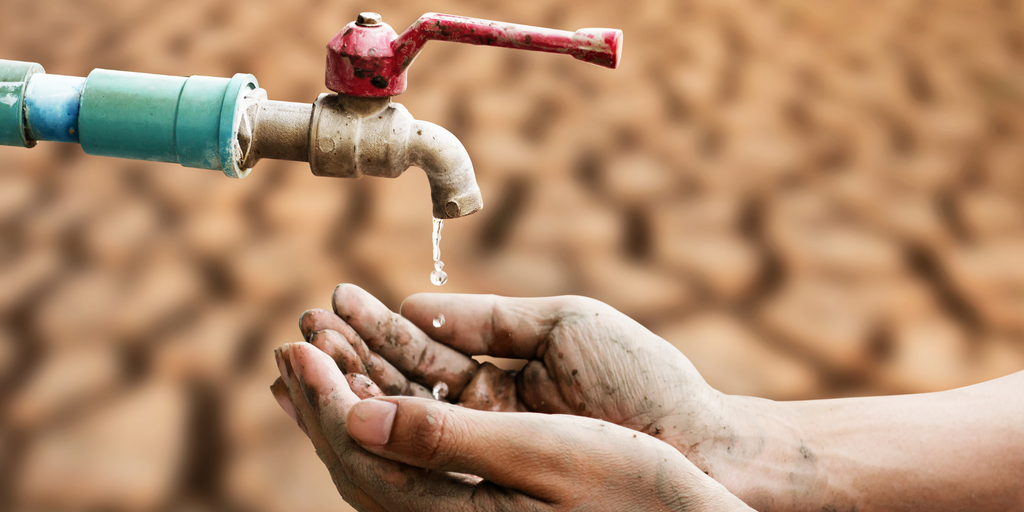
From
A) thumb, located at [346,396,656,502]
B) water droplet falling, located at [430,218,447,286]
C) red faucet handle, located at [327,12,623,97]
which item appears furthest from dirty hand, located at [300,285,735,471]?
red faucet handle, located at [327,12,623,97]

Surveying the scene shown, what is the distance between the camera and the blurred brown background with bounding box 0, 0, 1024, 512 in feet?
3.73

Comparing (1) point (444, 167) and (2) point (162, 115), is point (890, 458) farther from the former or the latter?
(2) point (162, 115)

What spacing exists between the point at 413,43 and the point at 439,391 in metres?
0.47

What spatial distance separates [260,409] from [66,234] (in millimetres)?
467

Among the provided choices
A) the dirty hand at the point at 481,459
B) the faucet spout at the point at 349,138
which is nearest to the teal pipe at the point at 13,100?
the faucet spout at the point at 349,138

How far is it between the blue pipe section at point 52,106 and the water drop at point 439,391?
0.48 meters

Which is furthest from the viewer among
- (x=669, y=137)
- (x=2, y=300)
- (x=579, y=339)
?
(x=669, y=137)

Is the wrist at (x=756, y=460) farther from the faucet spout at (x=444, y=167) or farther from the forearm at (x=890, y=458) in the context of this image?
the faucet spout at (x=444, y=167)

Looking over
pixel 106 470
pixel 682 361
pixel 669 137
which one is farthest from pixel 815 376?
pixel 106 470

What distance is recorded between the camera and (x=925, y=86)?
5.51ft

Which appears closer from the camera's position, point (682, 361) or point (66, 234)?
point (682, 361)

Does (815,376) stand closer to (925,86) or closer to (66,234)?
(925,86)

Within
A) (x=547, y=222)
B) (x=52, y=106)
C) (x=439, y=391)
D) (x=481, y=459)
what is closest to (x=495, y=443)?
(x=481, y=459)

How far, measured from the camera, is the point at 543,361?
96cm
